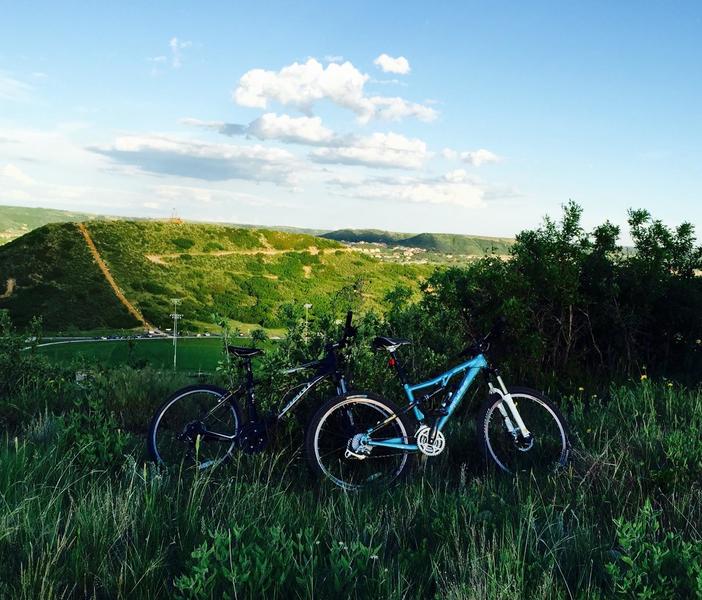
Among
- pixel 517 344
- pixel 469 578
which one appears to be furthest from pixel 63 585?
pixel 517 344

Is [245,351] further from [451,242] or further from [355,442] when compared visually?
[451,242]

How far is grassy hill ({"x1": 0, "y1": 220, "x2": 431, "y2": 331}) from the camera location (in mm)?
59969

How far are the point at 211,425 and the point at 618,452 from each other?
11.5 feet

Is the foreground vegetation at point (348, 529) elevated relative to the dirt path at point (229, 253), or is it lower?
lower

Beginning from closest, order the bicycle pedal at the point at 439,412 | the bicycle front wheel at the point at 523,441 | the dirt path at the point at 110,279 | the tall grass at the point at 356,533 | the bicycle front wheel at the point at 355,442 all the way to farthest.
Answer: the tall grass at the point at 356,533 < the bicycle front wheel at the point at 355,442 < the bicycle pedal at the point at 439,412 < the bicycle front wheel at the point at 523,441 < the dirt path at the point at 110,279

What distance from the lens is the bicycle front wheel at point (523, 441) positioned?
553 centimetres

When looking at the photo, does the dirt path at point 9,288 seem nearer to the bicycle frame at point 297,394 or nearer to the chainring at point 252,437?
the bicycle frame at point 297,394

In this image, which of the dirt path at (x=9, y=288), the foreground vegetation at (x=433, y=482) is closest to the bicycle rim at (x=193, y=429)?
the foreground vegetation at (x=433, y=482)

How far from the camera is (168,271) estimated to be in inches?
2721

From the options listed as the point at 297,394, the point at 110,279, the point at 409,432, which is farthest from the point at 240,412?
the point at 110,279

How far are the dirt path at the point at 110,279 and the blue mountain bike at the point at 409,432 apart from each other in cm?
5214

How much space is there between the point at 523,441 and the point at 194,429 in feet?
9.01

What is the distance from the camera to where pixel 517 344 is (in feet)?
32.0

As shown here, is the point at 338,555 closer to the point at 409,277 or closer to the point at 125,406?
the point at 125,406
